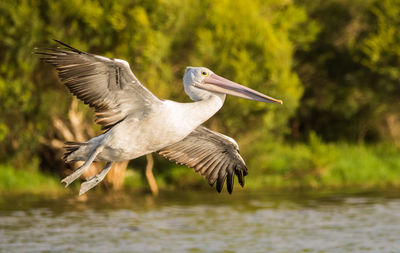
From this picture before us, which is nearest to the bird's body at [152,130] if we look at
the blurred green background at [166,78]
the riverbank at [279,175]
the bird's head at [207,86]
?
the bird's head at [207,86]

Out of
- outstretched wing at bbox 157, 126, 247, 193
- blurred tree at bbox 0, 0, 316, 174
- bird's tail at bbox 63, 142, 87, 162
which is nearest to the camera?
bird's tail at bbox 63, 142, 87, 162

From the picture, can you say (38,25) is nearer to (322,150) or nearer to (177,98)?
(177,98)

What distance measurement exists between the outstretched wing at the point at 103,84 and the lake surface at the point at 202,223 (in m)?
5.11

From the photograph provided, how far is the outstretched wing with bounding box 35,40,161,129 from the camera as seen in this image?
24.8 ft

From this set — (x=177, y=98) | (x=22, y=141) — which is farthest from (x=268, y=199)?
(x=22, y=141)

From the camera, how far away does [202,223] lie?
49.4 feet

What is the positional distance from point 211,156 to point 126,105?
147 cm

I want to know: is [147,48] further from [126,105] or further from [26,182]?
[126,105]

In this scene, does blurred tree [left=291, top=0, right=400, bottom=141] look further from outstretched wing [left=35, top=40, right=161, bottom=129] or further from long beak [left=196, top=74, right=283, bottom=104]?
outstretched wing [left=35, top=40, right=161, bottom=129]

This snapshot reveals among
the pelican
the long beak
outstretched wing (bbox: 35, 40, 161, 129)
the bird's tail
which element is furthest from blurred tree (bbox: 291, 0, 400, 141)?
the bird's tail

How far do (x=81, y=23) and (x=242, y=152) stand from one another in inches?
210

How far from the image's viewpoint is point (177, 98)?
19.7 meters

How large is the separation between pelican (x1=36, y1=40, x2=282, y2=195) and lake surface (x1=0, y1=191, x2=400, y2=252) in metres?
5.13

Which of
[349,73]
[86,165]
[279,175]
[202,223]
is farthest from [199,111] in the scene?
[349,73]
